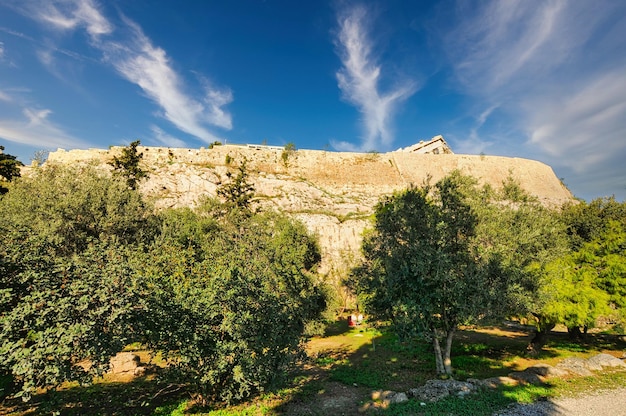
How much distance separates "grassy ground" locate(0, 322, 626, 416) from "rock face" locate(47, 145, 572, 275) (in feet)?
64.8

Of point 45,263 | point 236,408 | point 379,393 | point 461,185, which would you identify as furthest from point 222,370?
point 461,185

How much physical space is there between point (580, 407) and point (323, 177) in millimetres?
69362

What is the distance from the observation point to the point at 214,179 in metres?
64.9

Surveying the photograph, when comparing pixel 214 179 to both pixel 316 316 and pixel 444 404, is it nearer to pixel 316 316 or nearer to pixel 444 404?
pixel 316 316

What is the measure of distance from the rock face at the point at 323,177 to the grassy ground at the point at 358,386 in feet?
64.8

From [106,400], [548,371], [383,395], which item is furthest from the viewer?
[548,371]

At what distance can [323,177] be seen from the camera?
79.9 m

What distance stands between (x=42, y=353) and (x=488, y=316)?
2092 centimetres

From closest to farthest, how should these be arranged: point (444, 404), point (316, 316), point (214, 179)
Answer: point (444, 404) < point (316, 316) < point (214, 179)

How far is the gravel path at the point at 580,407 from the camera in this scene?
1292 centimetres

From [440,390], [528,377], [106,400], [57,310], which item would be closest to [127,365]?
[106,400]

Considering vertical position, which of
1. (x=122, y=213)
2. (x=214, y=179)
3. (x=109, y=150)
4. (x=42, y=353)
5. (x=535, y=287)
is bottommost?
(x=42, y=353)

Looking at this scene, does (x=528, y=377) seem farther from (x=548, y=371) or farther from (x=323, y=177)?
(x=323, y=177)

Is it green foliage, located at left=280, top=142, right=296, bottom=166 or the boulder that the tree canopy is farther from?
green foliage, located at left=280, top=142, right=296, bottom=166
